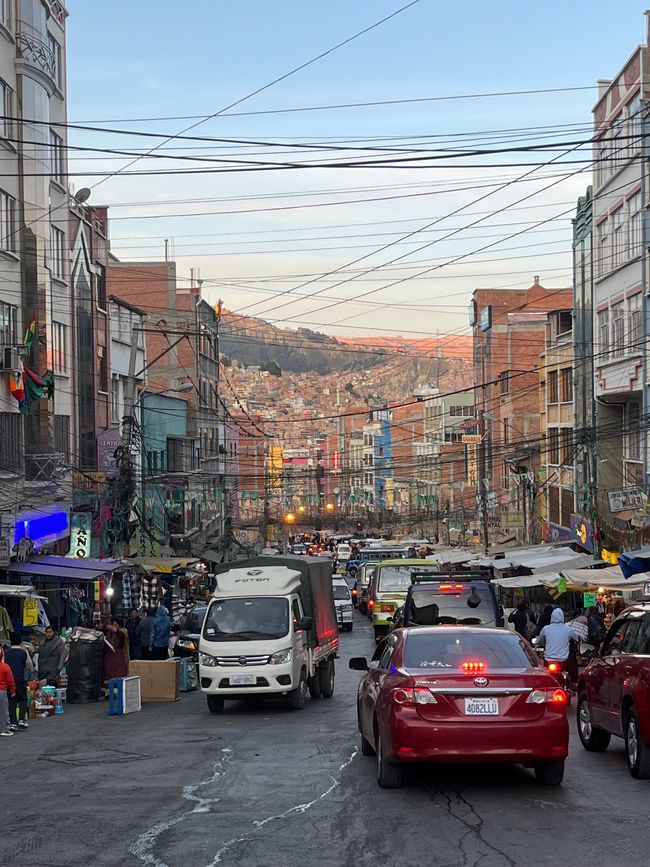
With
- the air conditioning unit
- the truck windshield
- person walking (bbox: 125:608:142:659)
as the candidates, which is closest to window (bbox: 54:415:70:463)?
the air conditioning unit

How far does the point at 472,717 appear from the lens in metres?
11.2

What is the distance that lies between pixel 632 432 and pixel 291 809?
33.7m

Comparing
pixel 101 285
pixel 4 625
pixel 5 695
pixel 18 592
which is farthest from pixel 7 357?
pixel 5 695

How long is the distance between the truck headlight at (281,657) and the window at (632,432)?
2318 centimetres

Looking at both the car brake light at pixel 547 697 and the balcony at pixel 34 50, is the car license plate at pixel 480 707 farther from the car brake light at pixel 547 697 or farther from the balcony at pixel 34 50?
the balcony at pixel 34 50

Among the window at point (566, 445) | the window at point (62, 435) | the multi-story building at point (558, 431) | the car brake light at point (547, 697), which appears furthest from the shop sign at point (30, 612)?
the window at point (566, 445)

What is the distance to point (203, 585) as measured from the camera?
59156mm

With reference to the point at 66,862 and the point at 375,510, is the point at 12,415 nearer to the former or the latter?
the point at 66,862

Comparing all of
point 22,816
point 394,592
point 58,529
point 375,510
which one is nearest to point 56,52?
point 58,529

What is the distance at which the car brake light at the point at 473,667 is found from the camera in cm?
1156

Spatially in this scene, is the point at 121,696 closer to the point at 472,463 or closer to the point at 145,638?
the point at 145,638

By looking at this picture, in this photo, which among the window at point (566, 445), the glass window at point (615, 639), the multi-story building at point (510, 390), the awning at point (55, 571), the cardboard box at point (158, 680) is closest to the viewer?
the glass window at point (615, 639)

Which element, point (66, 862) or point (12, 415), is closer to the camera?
point (66, 862)

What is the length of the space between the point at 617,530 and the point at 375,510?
11279 centimetres
